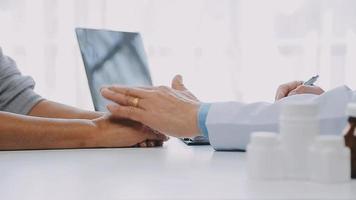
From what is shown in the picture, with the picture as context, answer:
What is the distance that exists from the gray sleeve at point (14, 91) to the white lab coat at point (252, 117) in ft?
1.94

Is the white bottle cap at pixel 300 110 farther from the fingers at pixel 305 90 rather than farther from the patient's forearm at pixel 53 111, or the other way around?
the patient's forearm at pixel 53 111

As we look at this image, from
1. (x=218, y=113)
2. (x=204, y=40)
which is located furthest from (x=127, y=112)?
(x=204, y=40)

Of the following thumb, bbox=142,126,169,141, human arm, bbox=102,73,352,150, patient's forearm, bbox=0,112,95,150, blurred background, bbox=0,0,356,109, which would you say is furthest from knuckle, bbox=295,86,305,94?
blurred background, bbox=0,0,356,109

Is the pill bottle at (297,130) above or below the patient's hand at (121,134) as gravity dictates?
above

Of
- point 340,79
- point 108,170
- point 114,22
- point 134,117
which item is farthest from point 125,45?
point 340,79

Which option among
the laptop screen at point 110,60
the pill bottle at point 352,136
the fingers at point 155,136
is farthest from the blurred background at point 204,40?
the pill bottle at point 352,136

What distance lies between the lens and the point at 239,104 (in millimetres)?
1030

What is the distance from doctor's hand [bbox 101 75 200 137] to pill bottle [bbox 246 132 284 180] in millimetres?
366

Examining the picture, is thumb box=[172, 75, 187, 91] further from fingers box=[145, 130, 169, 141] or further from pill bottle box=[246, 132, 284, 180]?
pill bottle box=[246, 132, 284, 180]

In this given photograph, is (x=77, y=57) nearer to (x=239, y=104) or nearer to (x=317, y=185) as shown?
(x=239, y=104)

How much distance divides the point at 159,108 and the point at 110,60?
1.15 ft

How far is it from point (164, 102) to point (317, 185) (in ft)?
1.65

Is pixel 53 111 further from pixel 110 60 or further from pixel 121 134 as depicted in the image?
pixel 121 134

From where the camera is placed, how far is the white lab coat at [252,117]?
92cm
